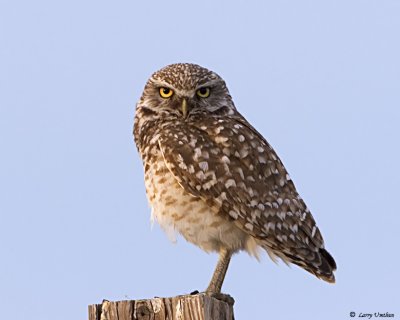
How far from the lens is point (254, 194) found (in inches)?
255

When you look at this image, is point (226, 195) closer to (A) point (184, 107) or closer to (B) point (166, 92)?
(A) point (184, 107)

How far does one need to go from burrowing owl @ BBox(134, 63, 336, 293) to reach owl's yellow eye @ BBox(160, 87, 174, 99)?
0.41 m

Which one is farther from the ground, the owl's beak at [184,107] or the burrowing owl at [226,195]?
the owl's beak at [184,107]

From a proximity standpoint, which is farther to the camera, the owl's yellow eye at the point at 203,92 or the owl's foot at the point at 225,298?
the owl's yellow eye at the point at 203,92

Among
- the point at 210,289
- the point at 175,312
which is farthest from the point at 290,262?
the point at 175,312

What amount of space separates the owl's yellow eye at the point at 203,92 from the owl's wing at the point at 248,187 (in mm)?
558

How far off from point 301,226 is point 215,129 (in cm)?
108

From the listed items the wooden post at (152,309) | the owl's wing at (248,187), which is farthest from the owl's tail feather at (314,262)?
the wooden post at (152,309)

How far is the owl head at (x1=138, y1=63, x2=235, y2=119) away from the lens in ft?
23.6

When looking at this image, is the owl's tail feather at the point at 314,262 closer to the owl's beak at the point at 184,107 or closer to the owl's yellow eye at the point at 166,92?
the owl's beak at the point at 184,107

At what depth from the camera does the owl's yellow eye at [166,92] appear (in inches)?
287

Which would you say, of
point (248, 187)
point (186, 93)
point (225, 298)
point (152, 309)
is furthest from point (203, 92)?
point (152, 309)

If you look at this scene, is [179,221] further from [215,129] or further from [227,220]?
[215,129]

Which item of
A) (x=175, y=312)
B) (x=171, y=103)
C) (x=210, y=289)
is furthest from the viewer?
(x=171, y=103)
